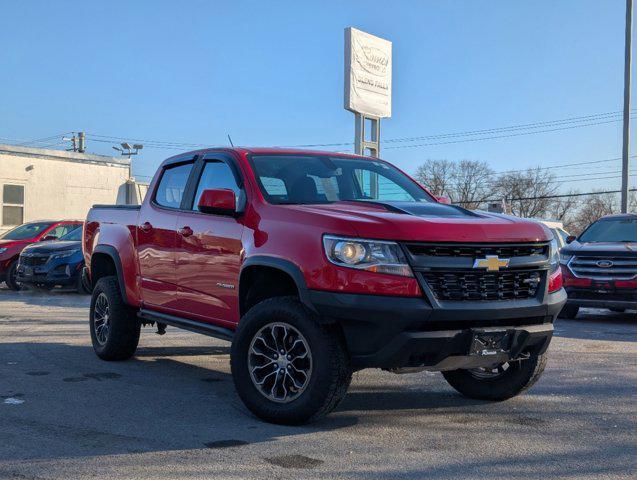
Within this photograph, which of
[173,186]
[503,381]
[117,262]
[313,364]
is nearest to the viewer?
[313,364]

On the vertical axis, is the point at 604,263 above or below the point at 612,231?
below

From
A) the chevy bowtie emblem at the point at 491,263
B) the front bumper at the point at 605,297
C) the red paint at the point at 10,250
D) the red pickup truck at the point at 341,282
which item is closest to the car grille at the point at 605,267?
the front bumper at the point at 605,297

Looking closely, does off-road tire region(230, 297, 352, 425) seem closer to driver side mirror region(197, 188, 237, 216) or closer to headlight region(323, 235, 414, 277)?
headlight region(323, 235, 414, 277)

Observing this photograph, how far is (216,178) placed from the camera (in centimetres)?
652

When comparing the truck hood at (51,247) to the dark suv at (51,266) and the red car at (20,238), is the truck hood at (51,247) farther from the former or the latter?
the red car at (20,238)

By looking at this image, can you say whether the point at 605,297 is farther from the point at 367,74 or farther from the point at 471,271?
the point at 367,74

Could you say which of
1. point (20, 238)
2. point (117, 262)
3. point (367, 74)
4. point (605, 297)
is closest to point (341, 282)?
point (117, 262)

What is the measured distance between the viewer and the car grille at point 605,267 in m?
12.0

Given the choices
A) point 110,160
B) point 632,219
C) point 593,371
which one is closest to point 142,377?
point 593,371

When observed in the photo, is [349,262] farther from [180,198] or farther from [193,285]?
[180,198]

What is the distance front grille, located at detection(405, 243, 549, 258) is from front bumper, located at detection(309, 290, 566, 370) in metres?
0.30

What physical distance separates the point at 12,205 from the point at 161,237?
20.8 meters

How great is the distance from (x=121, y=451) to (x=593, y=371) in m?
4.73

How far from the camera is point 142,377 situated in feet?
23.0
